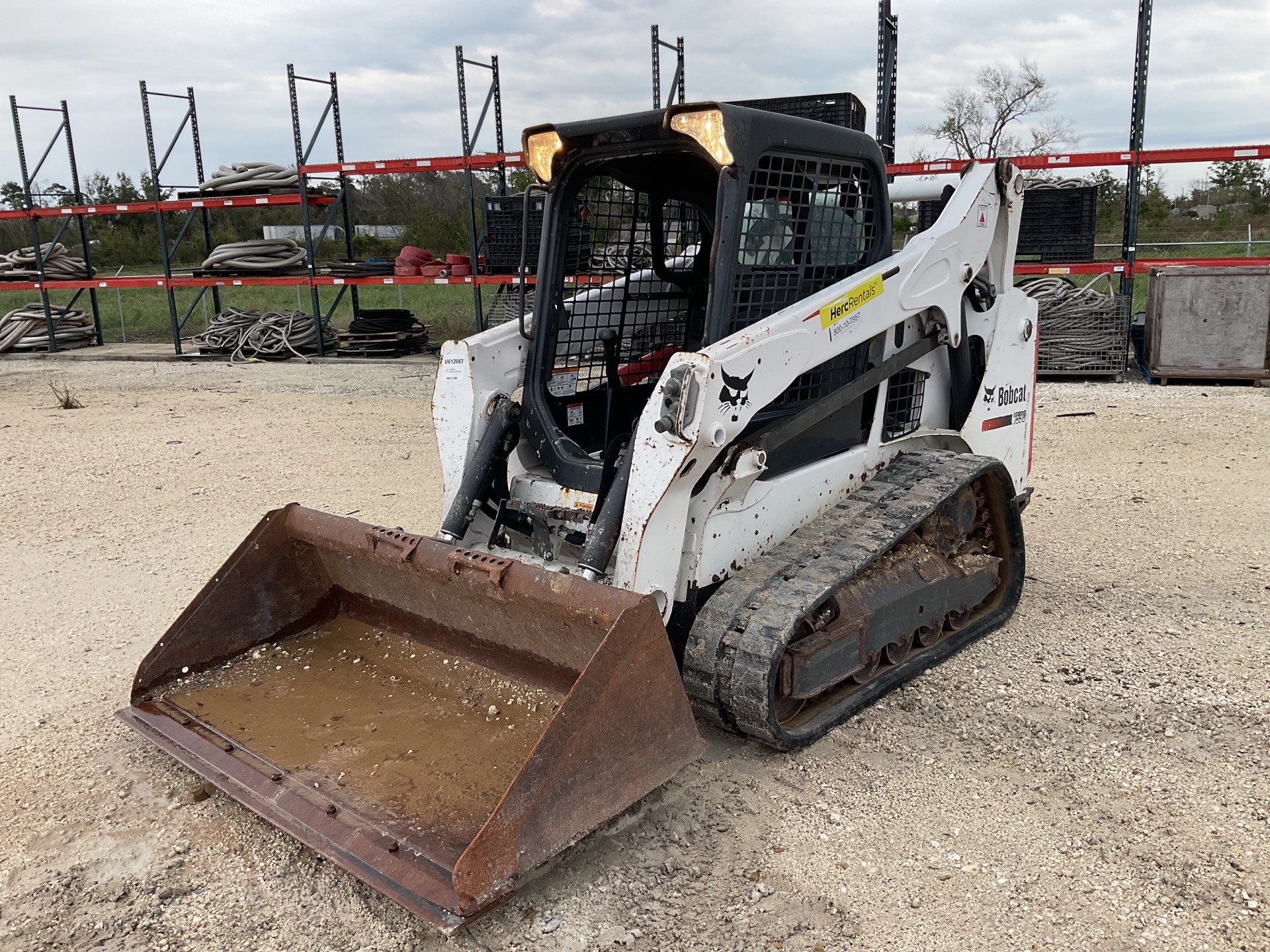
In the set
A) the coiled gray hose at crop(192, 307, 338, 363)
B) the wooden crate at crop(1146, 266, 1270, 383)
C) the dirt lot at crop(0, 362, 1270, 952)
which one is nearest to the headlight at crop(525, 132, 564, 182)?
the dirt lot at crop(0, 362, 1270, 952)

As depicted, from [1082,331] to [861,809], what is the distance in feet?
29.3

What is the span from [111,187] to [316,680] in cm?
3363

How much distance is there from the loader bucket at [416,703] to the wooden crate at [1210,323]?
357 inches

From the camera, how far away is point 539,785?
2547 millimetres

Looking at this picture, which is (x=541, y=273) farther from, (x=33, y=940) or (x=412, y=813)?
(x=33, y=940)

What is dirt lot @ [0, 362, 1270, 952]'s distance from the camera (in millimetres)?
2648

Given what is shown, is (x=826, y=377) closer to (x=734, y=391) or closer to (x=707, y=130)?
(x=734, y=391)

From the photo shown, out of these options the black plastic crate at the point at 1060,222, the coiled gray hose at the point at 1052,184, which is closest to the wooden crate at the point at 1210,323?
the black plastic crate at the point at 1060,222

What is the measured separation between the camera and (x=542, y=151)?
3.86 metres

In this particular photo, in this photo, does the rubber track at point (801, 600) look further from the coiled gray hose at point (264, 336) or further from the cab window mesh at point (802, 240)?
the coiled gray hose at point (264, 336)

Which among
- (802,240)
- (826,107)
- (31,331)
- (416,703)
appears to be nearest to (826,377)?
(802,240)

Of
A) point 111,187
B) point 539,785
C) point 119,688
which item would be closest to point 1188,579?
point 539,785

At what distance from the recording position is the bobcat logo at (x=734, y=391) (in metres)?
3.16

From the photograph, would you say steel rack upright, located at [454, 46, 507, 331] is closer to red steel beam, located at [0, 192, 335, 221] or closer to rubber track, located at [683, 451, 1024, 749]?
red steel beam, located at [0, 192, 335, 221]
